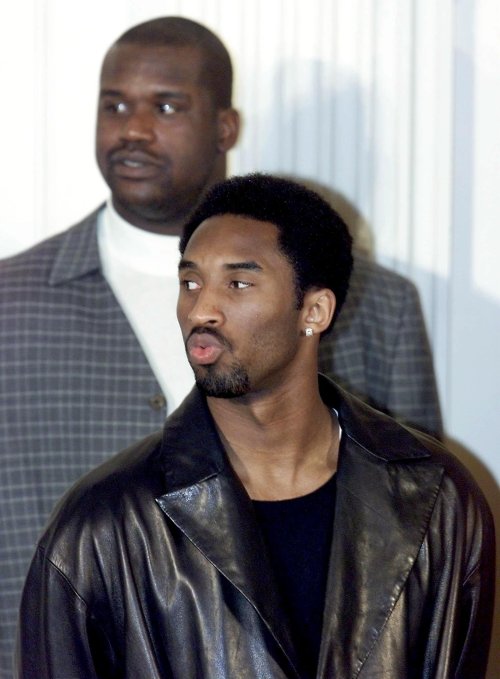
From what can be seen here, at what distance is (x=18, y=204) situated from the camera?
2.52 meters

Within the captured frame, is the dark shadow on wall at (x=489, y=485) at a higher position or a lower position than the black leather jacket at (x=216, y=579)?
lower

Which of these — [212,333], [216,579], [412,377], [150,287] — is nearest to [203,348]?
[212,333]

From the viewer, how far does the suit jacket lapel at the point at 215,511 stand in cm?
162

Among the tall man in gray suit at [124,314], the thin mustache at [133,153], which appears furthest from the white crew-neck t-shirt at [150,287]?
the thin mustache at [133,153]

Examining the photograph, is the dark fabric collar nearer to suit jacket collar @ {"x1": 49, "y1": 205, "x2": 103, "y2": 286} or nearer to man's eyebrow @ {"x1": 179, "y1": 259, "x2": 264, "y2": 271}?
man's eyebrow @ {"x1": 179, "y1": 259, "x2": 264, "y2": 271}

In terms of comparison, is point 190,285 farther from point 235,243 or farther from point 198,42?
point 198,42

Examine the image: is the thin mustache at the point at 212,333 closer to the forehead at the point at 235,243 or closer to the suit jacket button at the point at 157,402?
the forehead at the point at 235,243

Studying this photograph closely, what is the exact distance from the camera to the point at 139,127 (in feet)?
7.50

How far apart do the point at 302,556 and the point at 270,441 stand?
0.46 ft

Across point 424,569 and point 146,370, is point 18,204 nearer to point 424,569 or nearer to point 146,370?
point 146,370

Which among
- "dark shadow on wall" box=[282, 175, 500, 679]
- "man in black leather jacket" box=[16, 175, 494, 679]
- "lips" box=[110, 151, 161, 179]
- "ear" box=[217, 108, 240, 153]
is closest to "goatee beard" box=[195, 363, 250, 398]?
"man in black leather jacket" box=[16, 175, 494, 679]

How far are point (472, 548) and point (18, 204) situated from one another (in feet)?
3.64

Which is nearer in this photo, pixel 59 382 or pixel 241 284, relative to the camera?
pixel 241 284

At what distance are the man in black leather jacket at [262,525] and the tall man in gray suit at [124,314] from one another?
53 cm
